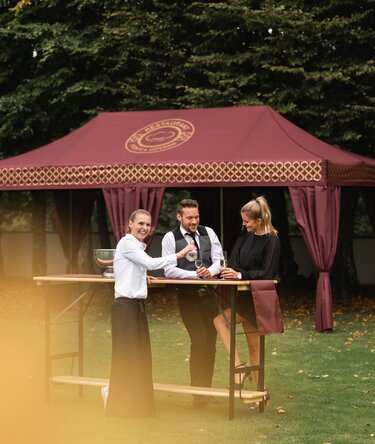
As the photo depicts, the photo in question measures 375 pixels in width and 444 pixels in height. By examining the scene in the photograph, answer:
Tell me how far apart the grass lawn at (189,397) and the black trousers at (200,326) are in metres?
0.34

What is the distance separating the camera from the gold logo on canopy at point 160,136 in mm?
19312

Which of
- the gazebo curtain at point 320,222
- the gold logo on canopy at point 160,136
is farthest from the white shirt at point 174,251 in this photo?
the gold logo on canopy at point 160,136

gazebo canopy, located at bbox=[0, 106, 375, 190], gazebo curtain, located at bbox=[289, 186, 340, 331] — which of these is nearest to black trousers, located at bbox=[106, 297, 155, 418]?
gazebo curtain, located at bbox=[289, 186, 340, 331]

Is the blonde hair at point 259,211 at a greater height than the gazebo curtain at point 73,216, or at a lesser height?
lesser

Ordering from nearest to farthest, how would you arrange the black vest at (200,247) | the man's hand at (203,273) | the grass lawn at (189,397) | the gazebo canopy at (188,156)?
the grass lawn at (189,397)
the man's hand at (203,273)
the black vest at (200,247)
the gazebo canopy at (188,156)

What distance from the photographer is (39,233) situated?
95.2 feet

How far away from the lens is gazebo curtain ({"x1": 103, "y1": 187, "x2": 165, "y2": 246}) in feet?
60.9

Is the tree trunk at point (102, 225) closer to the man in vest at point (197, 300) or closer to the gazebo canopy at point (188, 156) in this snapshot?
the gazebo canopy at point (188, 156)

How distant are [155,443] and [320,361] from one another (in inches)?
218

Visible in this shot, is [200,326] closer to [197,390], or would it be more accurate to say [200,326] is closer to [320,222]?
[197,390]

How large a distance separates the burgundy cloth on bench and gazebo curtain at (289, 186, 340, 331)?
26.6 feet

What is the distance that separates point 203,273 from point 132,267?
68 centimetres

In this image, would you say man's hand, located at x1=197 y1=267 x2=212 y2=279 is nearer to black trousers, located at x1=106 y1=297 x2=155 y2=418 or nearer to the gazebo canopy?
black trousers, located at x1=106 y1=297 x2=155 y2=418

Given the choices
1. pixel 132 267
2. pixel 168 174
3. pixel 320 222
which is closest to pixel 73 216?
pixel 168 174
